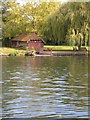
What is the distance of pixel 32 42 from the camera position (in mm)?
24281

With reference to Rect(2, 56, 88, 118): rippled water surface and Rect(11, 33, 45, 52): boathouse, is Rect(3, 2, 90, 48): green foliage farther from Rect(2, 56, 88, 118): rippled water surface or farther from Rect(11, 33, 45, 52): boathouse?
Rect(2, 56, 88, 118): rippled water surface

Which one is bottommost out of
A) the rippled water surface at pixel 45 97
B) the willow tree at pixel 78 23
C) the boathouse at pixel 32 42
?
the rippled water surface at pixel 45 97

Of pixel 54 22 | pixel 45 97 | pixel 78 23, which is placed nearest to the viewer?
pixel 45 97

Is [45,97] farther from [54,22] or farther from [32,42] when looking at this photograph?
[32,42]

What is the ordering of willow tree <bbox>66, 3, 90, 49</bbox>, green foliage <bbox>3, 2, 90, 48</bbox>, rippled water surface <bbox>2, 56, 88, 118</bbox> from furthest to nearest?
green foliage <bbox>3, 2, 90, 48</bbox>
willow tree <bbox>66, 3, 90, 49</bbox>
rippled water surface <bbox>2, 56, 88, 118</bbox>

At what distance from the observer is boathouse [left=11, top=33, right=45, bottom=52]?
23.9m

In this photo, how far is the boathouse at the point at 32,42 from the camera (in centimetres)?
2388

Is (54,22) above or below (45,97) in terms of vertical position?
above

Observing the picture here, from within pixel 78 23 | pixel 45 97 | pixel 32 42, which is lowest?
pixel 45 97

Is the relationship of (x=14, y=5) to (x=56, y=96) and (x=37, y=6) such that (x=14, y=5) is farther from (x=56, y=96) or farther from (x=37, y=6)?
(x=56, y=96)

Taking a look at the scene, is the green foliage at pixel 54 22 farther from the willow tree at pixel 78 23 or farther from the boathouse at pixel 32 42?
the boathouse at pixel 32 42

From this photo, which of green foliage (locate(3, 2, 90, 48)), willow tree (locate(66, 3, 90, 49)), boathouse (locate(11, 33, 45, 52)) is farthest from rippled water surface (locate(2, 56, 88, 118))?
boathouse (locate(11, 33, 45, 52))

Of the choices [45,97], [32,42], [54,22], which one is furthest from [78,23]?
[45,97]

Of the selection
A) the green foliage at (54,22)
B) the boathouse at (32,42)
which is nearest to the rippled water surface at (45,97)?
the green foliage at (54,22)
